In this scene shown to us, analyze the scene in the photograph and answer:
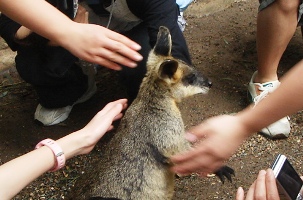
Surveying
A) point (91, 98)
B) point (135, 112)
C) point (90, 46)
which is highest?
point (90, 46)

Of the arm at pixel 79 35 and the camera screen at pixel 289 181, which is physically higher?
the arm at pixel 79 35

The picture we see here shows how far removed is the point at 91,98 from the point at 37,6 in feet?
5.42

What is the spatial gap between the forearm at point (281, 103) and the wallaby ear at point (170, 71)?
89cm

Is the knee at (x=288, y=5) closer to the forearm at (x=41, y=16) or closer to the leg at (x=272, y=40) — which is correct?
the leg at (x=272, y=40)

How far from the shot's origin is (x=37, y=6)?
6.77 feet

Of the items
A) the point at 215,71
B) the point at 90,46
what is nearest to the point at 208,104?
the point at 215,71

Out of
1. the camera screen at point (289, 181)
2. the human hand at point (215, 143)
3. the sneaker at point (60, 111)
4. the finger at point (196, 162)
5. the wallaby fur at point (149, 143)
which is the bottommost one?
the sneaker at point (60, 111)

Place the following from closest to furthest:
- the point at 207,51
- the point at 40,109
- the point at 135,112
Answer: the point at 135,112
the point at 40,109
the point at 207,51

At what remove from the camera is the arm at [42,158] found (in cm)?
196

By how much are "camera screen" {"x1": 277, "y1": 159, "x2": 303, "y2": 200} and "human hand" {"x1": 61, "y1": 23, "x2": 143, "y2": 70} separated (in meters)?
0.69

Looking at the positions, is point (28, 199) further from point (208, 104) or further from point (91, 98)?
point (208, 104)

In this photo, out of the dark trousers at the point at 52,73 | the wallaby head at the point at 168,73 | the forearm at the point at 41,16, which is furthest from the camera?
the dark trousers at the point at 52,73

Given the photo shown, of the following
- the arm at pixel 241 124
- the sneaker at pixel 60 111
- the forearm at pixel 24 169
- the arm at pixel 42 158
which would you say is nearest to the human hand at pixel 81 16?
the sneaker at pixel 60 111

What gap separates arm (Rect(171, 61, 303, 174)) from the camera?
1.57 m
